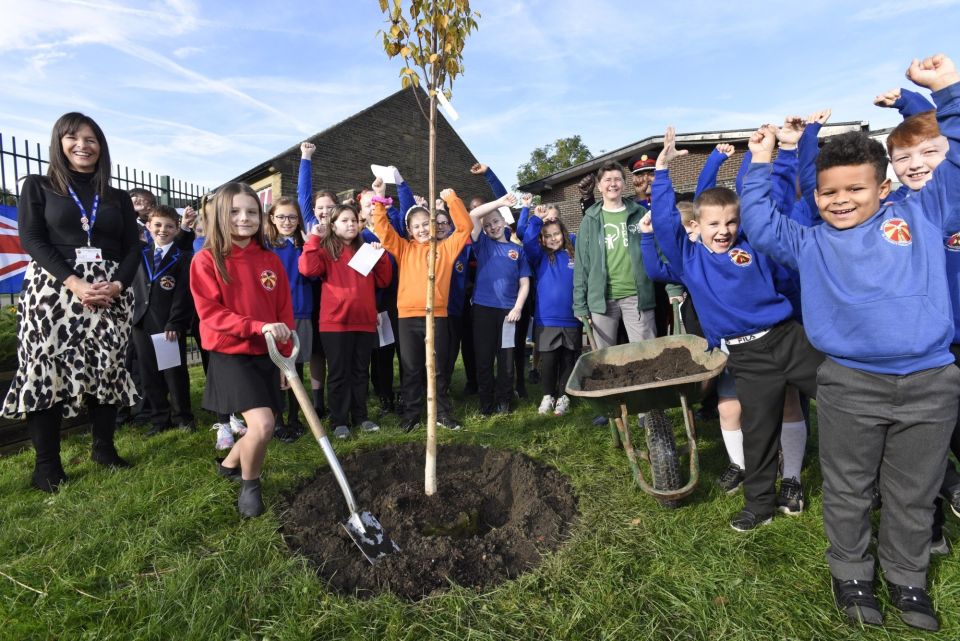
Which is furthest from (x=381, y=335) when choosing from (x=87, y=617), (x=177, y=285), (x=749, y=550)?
(x=749, y=550)

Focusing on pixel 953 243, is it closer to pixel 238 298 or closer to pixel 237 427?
pixel 238 298

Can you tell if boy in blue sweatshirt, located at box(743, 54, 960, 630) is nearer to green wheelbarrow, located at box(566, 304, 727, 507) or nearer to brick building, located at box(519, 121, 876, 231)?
green wheelbarrow, located at box(566, 304, 727, 507)

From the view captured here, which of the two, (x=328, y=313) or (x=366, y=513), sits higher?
(x=328, y=313)

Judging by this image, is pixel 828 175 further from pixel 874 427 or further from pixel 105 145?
pixel 105 145

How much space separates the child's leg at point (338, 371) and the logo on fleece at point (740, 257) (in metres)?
3.16

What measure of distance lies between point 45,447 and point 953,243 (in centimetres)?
537

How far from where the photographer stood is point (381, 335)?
16.8 feet

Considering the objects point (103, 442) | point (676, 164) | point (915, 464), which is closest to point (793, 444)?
point (915, 464)

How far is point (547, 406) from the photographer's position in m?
5.28

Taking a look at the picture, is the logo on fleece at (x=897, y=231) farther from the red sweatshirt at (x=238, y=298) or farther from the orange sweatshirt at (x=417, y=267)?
the orange sweatshirt at (x=417, y=267)

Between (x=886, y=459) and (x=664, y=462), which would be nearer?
(x=886, y=459)

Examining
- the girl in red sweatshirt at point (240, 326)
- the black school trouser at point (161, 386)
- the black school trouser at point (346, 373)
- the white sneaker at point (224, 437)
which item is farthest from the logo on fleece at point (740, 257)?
the black school trouser at point (161, 386)

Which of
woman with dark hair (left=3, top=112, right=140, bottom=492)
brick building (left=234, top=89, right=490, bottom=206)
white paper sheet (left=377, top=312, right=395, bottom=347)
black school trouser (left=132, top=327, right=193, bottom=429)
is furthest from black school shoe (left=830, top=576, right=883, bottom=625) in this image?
brick building (left=234, top=89, right=490, bottom=206)

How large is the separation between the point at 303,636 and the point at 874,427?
2.43m
